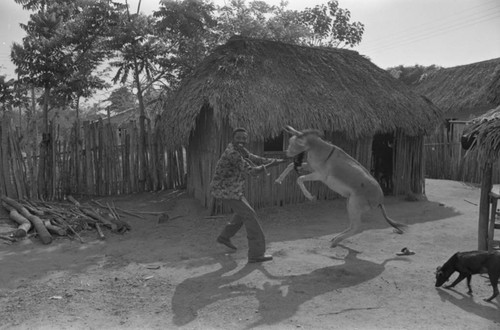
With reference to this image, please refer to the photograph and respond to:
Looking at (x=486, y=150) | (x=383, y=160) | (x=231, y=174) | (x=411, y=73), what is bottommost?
(x=231, y=174)

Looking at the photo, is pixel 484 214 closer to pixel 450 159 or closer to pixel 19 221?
pixel 19 221

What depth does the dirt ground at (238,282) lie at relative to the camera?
3803 mm

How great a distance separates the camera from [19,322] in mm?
3752

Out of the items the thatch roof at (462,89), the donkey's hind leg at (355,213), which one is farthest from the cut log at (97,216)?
the thatch roof at (462,89)

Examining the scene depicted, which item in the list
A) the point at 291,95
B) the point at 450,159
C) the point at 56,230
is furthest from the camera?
the point at 450,159

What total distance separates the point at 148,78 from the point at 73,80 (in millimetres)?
2238

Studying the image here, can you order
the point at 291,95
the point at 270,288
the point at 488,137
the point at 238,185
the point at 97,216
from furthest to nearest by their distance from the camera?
the point at 291,95 < the point at 97,216 < the point at 238,185 < the point at 488,137 < the point at 270,288

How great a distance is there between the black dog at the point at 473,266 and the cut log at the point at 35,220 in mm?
5646

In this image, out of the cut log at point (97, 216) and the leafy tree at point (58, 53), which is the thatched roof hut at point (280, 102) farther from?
the leafy tree at point (58, 53)

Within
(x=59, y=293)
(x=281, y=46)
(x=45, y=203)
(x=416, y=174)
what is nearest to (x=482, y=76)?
(x=416, y=174)

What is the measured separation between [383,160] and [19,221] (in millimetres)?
8520

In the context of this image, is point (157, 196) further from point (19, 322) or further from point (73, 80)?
point (19, 322)

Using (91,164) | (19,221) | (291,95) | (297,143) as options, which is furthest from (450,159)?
(19,221)

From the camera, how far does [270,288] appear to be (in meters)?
4.52
